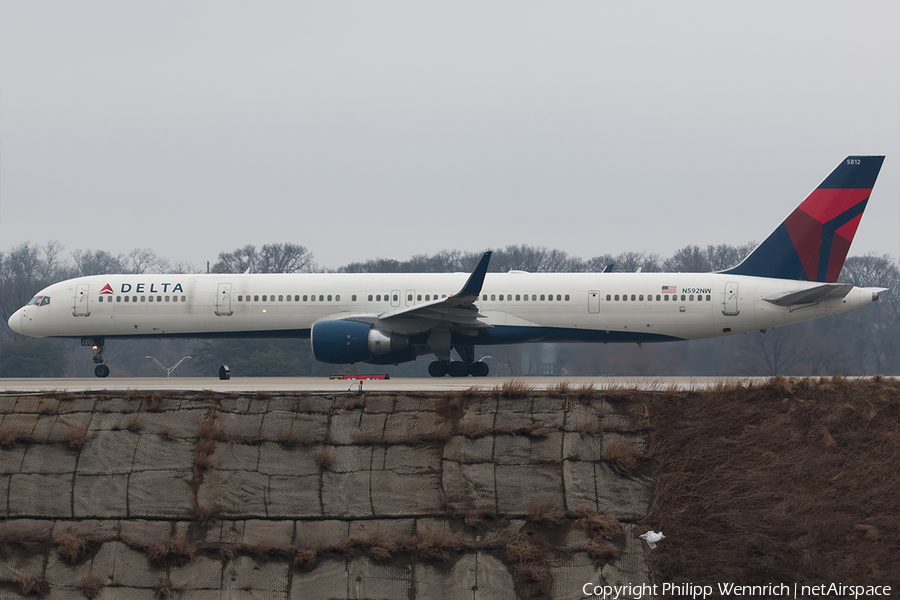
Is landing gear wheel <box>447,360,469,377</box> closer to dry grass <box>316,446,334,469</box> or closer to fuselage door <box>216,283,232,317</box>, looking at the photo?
fuselage door <box>216,283,232,317</box>

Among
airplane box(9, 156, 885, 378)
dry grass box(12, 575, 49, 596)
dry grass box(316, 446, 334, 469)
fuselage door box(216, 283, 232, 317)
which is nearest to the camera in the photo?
dry grass box(12, 575, 49, 596)

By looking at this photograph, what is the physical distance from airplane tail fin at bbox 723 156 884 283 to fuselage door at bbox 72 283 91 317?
22291mm

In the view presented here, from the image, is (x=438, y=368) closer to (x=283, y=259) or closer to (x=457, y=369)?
(x=457, y=369)

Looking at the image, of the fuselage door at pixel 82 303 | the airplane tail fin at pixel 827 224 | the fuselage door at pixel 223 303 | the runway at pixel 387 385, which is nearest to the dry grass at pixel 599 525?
the runway at pixel 387 385

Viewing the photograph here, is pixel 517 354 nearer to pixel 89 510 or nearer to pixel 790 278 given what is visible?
pixel 790 278

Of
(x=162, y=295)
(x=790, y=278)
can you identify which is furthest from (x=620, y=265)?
(x=162, y=295)

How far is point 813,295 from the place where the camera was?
Result: 995 inches

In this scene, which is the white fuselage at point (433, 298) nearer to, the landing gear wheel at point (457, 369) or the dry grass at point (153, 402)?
the landing gear wheel at point (457, 369)

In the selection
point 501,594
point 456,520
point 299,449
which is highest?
point 299,449

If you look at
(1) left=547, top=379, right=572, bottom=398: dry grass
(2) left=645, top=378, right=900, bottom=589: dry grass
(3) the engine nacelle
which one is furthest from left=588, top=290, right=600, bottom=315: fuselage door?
(1) left=547, top=379, right=572, bottom=398: dry grass

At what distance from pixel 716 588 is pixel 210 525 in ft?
Result: 22.8

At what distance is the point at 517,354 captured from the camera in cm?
3481

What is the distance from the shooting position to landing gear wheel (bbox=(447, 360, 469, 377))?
2744cm

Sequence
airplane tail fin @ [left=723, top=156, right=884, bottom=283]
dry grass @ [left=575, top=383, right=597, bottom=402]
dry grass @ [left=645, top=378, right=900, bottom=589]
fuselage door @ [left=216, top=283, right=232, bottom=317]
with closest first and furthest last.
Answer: dry grass @ [left=645, top=378, right=900, bottom=589], dry grass @ [left=575, top=383, right=597, bottom=402], airplane tail fin @ [left=723, top=156, right=884, bottom=283], fuselage door @ [left=216, top=283, right=232, bottom=317]
